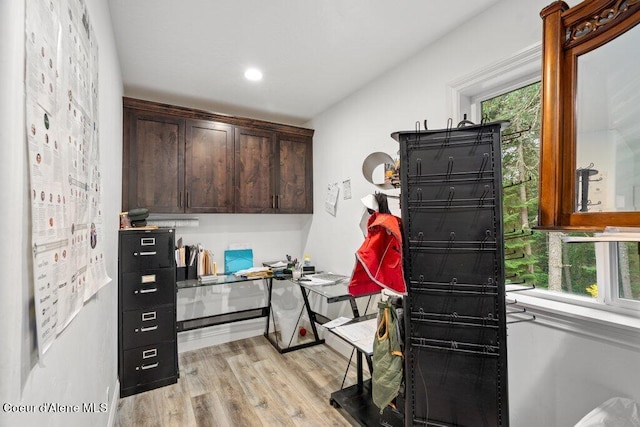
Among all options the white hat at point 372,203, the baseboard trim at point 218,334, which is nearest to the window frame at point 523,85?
the white hat at point 372,203

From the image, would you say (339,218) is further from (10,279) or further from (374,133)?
(10,279)

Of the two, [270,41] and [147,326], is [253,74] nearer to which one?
[270,41]

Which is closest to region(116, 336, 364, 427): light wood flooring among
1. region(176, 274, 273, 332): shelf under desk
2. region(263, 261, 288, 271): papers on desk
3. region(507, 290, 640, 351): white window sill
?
region(176, 274, 273, 332): shelf under desk

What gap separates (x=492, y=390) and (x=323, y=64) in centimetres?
249

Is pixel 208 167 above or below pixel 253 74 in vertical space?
below

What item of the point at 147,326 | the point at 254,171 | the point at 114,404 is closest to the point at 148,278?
the point at 147,326

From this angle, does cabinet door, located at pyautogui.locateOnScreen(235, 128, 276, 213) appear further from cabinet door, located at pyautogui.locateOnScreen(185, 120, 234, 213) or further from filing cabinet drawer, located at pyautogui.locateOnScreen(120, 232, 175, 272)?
filing cabinet drawer, located at pyautogui.locateOnScreen(120, 232, 175, 272)

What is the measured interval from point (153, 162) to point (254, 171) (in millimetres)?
1023

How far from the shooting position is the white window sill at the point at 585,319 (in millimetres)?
1238

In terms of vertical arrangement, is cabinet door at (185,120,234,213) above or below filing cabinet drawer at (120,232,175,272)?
above

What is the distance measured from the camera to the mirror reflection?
82 centimetres

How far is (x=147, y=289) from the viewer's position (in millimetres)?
2465

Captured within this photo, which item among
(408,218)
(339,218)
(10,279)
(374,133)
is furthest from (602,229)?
(339,218)

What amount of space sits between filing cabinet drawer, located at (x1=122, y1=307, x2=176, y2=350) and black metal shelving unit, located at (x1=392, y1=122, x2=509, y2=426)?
2077mm
